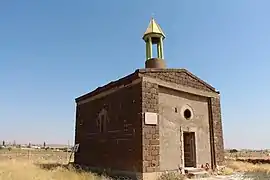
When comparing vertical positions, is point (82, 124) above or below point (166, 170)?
above

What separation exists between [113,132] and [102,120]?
1.72 meters

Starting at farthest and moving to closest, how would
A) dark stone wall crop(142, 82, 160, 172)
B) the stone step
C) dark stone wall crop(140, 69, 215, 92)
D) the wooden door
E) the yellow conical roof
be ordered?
the yellow conical roof < the wooden door < dark stone wall crop(140, 69, 215, 92) < the stone step < dark stone wall crop(142, 82, 160, 172)

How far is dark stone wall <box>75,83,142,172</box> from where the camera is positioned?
39.7 ft

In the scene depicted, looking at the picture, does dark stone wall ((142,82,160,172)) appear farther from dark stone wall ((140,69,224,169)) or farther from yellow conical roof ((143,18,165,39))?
yellow conical roof ((143,18,165,39))

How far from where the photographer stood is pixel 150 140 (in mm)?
11703

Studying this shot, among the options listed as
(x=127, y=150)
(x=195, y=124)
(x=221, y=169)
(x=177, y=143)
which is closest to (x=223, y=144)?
(x=221, y=169)

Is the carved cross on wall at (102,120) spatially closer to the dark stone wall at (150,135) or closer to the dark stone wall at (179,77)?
the dark stone wall at (150,135)

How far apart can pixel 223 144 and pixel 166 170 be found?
190 inches

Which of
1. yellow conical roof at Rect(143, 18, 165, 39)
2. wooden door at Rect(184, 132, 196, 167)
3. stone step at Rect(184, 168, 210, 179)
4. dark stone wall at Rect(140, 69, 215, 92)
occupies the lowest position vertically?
stone step at Rect(184, 168, 210, 179)

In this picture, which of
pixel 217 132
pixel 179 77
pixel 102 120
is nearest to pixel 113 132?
pixel 102 120

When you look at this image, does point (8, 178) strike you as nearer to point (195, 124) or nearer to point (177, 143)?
point (177, 143)

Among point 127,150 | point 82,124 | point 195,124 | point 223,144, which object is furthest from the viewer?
point 82,124

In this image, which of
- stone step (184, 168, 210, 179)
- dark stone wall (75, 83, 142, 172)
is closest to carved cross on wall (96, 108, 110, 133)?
dark stone wall (75, 83, 142, 172)

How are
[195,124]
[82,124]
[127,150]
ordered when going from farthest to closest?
[82,124] < [195,124] < [127,150]
